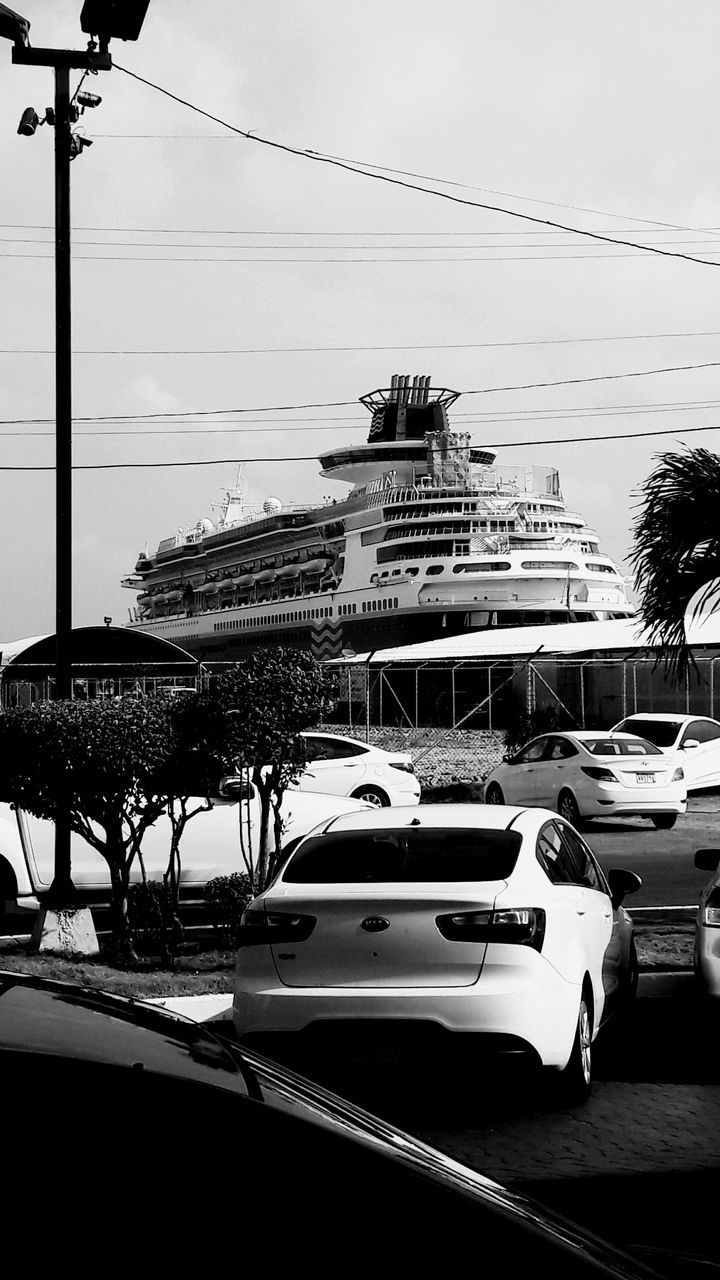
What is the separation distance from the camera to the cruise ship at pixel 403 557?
2734 inches

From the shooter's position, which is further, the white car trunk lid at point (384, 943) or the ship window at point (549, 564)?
the ship window at point (549, 564)

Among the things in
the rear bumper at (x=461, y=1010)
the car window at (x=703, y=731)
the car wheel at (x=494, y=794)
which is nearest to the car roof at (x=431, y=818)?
the rear bumper at (x=461, y=1010)

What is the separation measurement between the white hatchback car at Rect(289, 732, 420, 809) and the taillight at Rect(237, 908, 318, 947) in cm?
1326

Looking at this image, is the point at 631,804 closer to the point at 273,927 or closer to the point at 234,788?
the point at 234,788

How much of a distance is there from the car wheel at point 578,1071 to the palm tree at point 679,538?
5.78m

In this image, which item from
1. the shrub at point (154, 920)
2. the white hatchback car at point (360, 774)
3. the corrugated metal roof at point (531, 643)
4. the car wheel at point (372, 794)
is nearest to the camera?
the shrub at point (154, 920)

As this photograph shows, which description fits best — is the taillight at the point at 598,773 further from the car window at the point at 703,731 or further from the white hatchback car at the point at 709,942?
the white hatchback car at the point at 709,942

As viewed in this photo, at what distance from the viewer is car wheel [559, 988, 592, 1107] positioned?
6.30m

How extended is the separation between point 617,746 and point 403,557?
172 ft

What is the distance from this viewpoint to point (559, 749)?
21250 millimetres

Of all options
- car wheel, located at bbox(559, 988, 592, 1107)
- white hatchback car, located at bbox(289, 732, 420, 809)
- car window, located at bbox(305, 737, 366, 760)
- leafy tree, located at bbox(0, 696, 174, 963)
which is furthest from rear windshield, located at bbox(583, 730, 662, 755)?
car wheel, located at bbox(559, 988, 592, 1107)

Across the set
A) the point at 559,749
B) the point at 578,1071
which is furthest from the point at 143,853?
the point at 559,749

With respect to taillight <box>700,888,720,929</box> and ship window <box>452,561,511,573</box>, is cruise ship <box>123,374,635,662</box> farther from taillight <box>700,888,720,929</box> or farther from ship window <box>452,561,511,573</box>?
taillight <box>700,888,720,929</box>

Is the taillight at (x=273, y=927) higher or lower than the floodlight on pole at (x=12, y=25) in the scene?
lower
